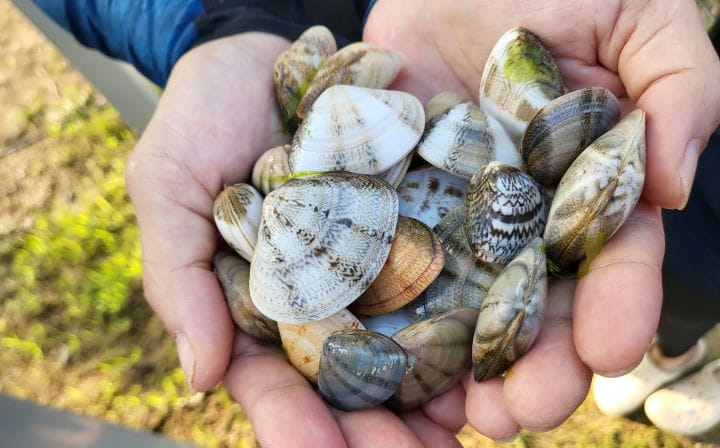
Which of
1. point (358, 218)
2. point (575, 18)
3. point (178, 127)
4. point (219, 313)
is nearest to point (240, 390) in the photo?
point (219, 313)

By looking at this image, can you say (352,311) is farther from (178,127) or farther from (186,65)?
(186,65)

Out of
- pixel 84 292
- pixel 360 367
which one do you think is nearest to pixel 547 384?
pixel 360 367

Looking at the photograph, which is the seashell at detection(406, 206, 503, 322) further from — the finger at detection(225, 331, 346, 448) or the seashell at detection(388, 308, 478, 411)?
the finger at detection(225, 331, 346, 448)

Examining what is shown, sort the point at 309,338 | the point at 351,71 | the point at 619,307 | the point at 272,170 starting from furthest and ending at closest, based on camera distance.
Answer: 1. the point at 351,71
2. the point at 272,170
3. the point at 309,338
4. the point at 619,307

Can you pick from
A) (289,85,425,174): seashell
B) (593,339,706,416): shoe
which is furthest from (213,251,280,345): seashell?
(593,339,706,416): shoe

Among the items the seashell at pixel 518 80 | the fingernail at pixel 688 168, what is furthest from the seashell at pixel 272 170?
the fingernail at pixel 688 168

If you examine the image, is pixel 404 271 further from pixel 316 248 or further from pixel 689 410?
pixel 689 410
